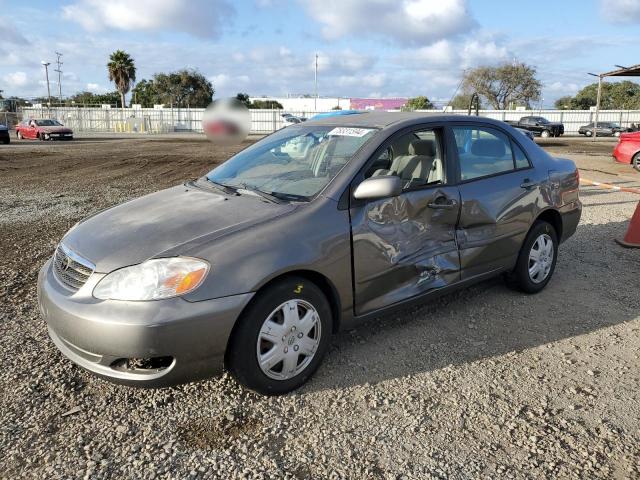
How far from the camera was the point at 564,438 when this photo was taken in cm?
266

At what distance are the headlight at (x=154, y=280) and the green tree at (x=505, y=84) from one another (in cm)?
6507

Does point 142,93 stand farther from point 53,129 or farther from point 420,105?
point 420,105

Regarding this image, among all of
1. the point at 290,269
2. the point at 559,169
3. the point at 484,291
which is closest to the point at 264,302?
the point at 290,269

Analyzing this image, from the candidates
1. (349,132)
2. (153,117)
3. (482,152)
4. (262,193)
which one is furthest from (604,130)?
(262,193)

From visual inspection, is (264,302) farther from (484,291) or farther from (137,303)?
(484,291)

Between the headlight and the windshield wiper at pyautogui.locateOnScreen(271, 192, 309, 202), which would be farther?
the windshield wiper at pyautogui.locateOnScreen(271, 192, 309, 202)

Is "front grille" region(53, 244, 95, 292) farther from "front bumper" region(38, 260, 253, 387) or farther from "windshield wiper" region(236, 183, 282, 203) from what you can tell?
"windshield wiper" region(236, 183, 282, 203)

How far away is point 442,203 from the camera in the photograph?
3705 mm

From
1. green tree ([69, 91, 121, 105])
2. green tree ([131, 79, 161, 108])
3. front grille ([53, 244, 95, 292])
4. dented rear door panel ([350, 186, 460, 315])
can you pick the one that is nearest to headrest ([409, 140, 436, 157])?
dented rear door panel ([350, 186, 460, 315])

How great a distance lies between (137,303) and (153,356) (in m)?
0.28

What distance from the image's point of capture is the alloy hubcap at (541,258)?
15.0 feet

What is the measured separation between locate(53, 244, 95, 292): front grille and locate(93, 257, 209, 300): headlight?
0.60 ft

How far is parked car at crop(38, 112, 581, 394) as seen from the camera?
104 inches

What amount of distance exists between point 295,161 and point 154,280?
1.55 meters
